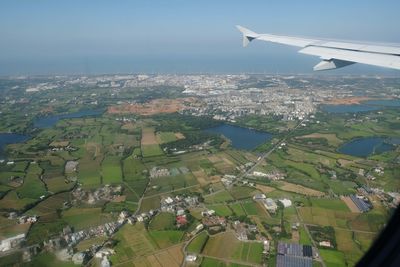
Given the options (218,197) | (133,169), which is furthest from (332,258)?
(133,169)

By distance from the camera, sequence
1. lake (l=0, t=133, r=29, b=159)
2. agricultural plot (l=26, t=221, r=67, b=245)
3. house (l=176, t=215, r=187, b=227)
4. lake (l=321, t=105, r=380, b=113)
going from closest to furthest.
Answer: agricultural plot (l=26, t=221, r=67, b=245) → house (l=176, t=215, r=187, b=227) → lake (l=0, t=133, r=29, b=159) → lake (l=321, t=105, r=380, b=113)

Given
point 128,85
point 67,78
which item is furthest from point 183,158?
point 67,78

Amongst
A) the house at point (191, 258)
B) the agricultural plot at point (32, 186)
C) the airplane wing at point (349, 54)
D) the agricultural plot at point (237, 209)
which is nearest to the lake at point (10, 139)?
the agricultural plot at point (32, 186)

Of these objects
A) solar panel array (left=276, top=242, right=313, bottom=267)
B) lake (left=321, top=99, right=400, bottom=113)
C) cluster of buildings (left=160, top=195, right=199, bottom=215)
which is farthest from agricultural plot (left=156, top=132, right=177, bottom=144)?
lake (left=321, top=99, right=400, bottom=113)

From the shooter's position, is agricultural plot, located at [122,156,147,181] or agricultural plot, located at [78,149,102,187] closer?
agricultural plot, located at [78,149,102,187]

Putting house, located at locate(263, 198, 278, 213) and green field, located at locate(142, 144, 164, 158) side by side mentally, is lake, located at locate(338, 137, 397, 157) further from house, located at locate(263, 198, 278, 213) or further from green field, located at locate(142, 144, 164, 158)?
green field, located at locate(142, 144, 164, 158)

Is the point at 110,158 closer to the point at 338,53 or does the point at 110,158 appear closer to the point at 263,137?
the point at 263,137
